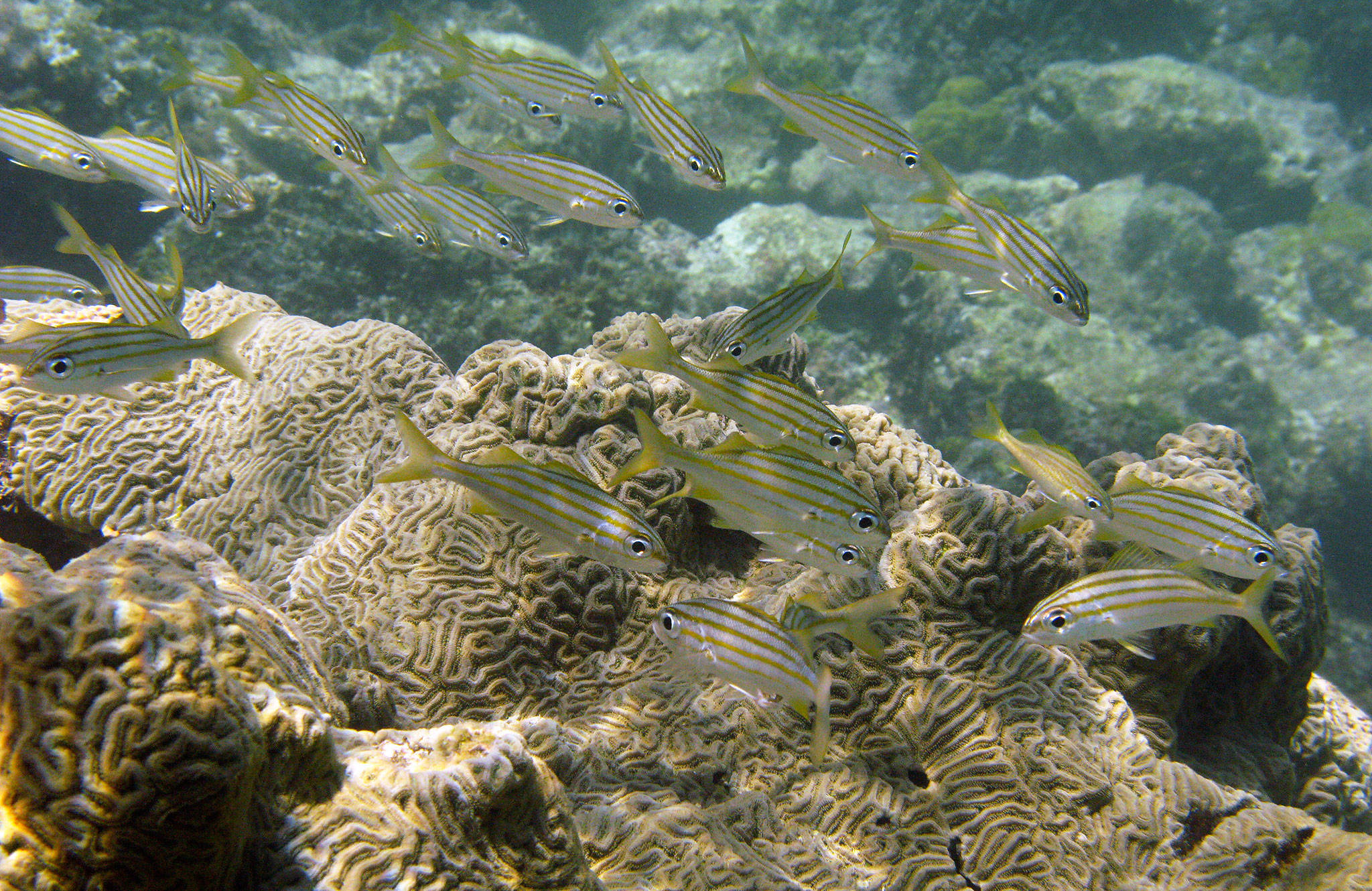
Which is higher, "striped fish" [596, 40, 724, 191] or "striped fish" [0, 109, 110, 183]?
"striped fish" [596, 40, 724, 191]

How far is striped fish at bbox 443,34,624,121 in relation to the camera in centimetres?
411

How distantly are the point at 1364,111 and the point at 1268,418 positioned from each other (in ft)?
38.5

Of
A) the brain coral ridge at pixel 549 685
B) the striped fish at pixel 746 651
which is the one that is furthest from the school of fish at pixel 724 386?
the brain coral ridge at pixel 549 685

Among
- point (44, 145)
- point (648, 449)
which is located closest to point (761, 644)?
point (648, 449)

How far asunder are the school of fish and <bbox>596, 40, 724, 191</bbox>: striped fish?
1 cm

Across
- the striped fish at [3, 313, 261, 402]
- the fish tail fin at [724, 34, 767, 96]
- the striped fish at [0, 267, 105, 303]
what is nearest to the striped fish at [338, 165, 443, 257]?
the striped fish at [0, 267, 105, 303]

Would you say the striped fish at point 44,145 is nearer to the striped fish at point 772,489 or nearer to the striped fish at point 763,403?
the striped fish at point 763,403

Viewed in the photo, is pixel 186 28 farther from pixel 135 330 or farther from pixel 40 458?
pixel 135 330

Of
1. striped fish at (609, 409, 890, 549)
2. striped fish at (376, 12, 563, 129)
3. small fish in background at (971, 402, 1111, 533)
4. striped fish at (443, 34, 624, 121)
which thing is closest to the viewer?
striped fish at (609, 409, 890, 549)

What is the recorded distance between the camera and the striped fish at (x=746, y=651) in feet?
7.39

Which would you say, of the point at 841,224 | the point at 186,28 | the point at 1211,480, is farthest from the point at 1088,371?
Result: the point at 186,28

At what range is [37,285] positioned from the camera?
12.7 ft

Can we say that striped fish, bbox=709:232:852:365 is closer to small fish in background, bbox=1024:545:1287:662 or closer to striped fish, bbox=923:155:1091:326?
striped fish, bbox=923:155:1091:326

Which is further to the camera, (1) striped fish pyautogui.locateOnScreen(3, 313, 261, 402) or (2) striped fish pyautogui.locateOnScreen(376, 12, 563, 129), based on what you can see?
(2) striped fish pyautogui.locateOnScreen(376, 12, 563, 129)
